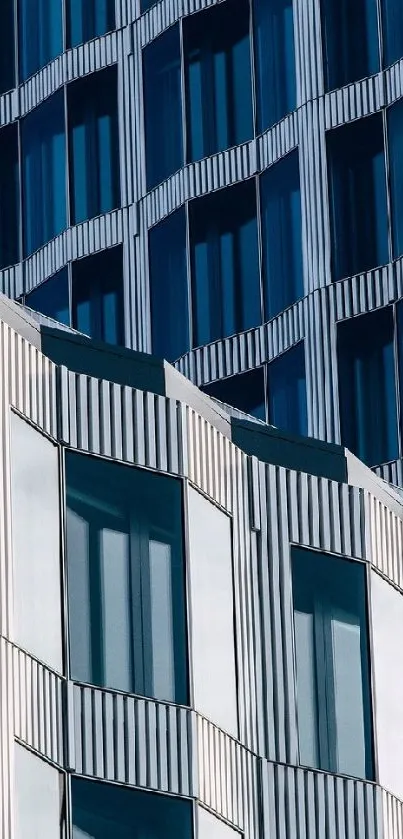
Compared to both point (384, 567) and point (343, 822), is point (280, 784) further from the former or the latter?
point (384, 567)

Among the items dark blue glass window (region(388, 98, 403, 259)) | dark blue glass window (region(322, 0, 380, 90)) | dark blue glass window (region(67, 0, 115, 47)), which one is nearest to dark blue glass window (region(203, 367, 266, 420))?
dark blue glass window (region(388, 98, 403, 259))

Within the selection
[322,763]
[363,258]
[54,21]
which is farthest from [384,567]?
[54,21]

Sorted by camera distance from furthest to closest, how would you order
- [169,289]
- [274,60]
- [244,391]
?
1. [169,289]
2. [274,60]
3. [244,391]

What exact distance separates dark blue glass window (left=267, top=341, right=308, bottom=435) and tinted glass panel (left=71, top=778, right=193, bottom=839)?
2424 cm

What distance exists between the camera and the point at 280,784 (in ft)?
115

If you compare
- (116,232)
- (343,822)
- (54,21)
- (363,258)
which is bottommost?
(343,822)

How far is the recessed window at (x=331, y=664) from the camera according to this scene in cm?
3566

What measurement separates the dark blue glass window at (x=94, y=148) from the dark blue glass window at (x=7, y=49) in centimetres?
306

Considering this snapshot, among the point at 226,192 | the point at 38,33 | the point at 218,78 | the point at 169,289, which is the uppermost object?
the point at 38,33

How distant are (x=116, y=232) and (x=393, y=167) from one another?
31.9ft

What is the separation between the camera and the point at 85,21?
65188 mm

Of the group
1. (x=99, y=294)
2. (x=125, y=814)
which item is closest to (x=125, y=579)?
(x=125, y=814)

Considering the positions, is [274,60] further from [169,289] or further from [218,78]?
[169,289]

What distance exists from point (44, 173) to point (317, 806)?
31476 millimetres
